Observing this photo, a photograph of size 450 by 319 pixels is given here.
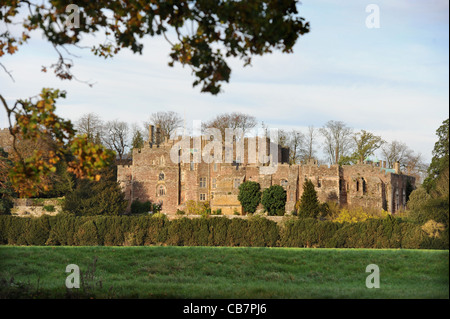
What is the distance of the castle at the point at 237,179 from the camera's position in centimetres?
4856

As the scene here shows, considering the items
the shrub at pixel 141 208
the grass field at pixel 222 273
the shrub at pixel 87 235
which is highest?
the shrub at pixel 141 208

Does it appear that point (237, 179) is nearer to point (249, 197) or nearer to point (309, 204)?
point (249, 197)

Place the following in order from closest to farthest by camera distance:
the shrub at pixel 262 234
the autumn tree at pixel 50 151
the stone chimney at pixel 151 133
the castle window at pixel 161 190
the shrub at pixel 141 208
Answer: the autumn tree at pixel 50 151 < the shrub at pixel 262 234 < the shrub at pixel 141 208 < the castle window at pixel 161 190 < the stone chimney at pixel 151 133

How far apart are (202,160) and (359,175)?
13469 mm

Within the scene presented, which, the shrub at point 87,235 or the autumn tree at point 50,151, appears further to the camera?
the shrub at point 87,235

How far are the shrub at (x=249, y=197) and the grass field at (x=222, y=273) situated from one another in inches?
1052

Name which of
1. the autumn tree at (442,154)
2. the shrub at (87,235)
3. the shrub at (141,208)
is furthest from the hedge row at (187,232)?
the autumn tree at (442,154)

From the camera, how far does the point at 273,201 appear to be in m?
Result: 47.3

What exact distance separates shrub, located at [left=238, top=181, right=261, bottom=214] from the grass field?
2671 cm

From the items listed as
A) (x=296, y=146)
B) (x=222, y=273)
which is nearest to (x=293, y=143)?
(x=296, y=146)

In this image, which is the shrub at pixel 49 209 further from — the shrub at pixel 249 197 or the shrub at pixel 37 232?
the shrub at pixel 249 197

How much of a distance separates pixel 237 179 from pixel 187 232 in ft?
48.8
